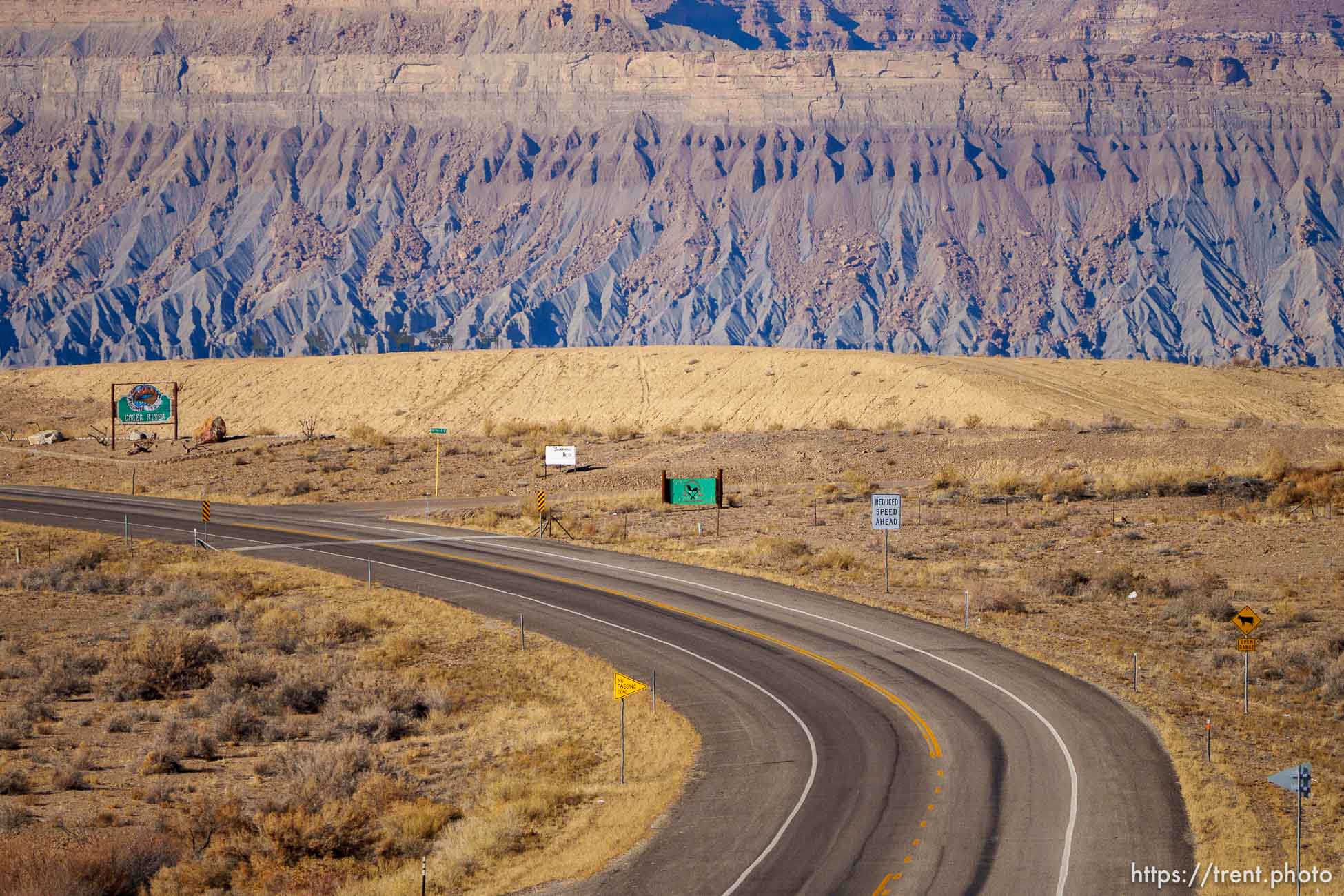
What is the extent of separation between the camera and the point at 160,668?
1261 inches

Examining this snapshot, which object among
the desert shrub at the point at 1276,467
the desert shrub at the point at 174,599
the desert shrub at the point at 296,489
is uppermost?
the desert shrub at the point at 1276,467

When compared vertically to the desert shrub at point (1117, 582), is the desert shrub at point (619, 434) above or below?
above

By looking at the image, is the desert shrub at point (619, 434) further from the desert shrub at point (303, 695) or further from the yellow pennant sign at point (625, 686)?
the yellow pennant sign at point (625, 686)

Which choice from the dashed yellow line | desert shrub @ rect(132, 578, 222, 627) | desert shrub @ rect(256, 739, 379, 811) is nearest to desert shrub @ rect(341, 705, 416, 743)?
desert shrub @ rect(256, 739, 379, 811)

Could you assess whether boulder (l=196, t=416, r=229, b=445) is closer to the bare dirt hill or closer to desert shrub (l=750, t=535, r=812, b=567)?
the bare dirt hill

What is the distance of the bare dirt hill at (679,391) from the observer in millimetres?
83875

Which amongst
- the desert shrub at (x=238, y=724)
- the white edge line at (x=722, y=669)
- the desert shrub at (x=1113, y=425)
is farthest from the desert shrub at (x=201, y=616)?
the desert shrub at (x=1113, y=425)

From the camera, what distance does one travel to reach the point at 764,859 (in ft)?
66.1

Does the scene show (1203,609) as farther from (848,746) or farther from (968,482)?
(968,482)

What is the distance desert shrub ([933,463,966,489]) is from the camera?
59438 millimetres

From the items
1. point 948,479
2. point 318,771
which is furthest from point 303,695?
point 948,479

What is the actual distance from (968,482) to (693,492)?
39.8 feet

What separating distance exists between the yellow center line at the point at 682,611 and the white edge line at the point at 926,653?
215 centimetres

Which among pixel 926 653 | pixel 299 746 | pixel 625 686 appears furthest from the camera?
pixel 926 653
